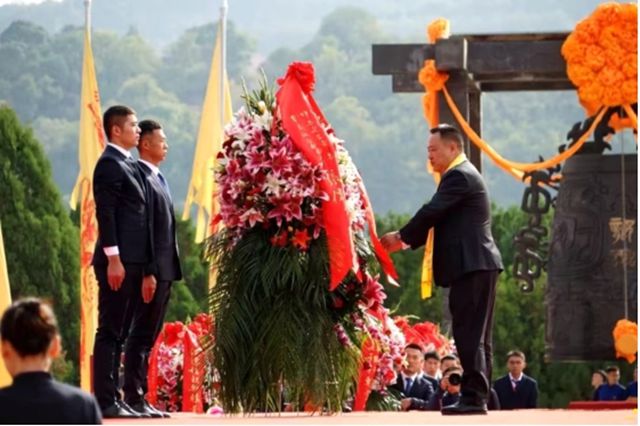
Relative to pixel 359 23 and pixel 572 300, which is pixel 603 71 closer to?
pixel 572 300

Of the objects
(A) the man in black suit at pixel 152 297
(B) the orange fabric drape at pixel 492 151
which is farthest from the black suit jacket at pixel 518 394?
(A) the man in black suit at pixel 152 297

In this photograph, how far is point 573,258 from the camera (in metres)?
18.1

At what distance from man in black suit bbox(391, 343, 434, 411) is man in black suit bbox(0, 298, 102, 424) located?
931cm

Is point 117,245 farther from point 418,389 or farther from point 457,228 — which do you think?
point 418,389

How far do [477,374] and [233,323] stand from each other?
1376mm

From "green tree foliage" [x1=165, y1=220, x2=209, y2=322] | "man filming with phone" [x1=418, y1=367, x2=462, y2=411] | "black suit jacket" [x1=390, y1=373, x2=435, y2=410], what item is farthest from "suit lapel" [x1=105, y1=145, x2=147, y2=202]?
"green tree foliage" [x1=165, y1=220, x2=209, y2=322]

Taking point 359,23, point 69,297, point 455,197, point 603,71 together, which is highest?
point 359,23

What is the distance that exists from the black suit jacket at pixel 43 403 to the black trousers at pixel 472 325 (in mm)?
4713

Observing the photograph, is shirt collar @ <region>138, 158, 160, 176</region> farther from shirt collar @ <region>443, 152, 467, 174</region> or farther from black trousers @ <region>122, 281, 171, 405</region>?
shirt collar @ <region>443, 152, 467, 174</region>

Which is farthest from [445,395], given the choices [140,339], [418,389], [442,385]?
[140,339]

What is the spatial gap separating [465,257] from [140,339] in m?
1.84

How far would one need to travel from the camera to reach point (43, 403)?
5230mm

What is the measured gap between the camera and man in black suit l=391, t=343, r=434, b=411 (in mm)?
14594

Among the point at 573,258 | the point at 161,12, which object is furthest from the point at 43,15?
the point at 573,258
